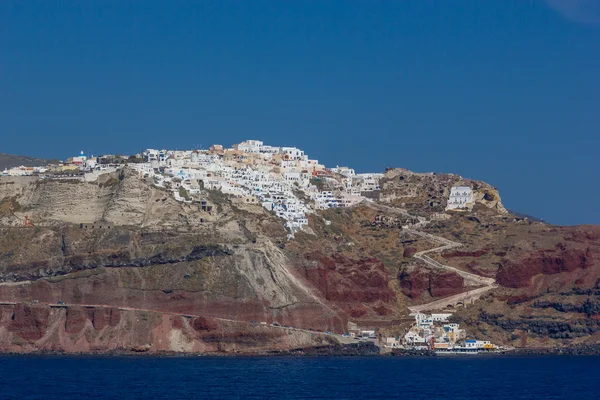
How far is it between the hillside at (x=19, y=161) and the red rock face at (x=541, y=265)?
67621 millimetres

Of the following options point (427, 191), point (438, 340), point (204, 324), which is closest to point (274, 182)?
point (427, 191)

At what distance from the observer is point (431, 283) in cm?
12688

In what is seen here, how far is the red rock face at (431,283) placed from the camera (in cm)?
12656

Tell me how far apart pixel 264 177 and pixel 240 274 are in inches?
1405

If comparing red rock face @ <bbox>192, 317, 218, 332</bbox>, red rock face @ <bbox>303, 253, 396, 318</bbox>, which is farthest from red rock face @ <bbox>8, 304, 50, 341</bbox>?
red rock face @ <bbox>303, 253, 396, 318</bbox>

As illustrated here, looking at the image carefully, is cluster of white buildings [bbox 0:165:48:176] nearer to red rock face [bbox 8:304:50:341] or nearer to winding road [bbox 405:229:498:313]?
red rock face [bbox 8:304:50:341]

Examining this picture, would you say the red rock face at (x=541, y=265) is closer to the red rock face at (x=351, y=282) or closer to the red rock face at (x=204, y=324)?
the red rock face at (x=351, y=282)

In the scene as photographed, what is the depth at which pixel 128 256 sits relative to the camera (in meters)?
115

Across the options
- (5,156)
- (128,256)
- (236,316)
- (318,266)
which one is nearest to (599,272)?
(318,266)

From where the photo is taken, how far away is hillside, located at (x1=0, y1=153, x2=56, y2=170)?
166 metres

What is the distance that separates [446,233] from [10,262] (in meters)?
48.8

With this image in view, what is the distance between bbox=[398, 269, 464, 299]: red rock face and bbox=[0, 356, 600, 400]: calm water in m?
14.9

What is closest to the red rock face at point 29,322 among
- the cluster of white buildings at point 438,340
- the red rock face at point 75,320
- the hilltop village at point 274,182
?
the red rock face at point 75,320

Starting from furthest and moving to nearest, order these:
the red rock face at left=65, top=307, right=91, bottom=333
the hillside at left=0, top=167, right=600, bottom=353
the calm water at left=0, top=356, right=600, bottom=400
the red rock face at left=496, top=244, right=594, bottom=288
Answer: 1. the red rock face at left=496, top=244, right=594, bottom=288
2. the hillside at left=0, top=167, right=600, bottom=353
3. the red rock face at left=65, top=307, right=91, bottom=333
4. the calm water at left=0, top=356, right=600, bottom=400
